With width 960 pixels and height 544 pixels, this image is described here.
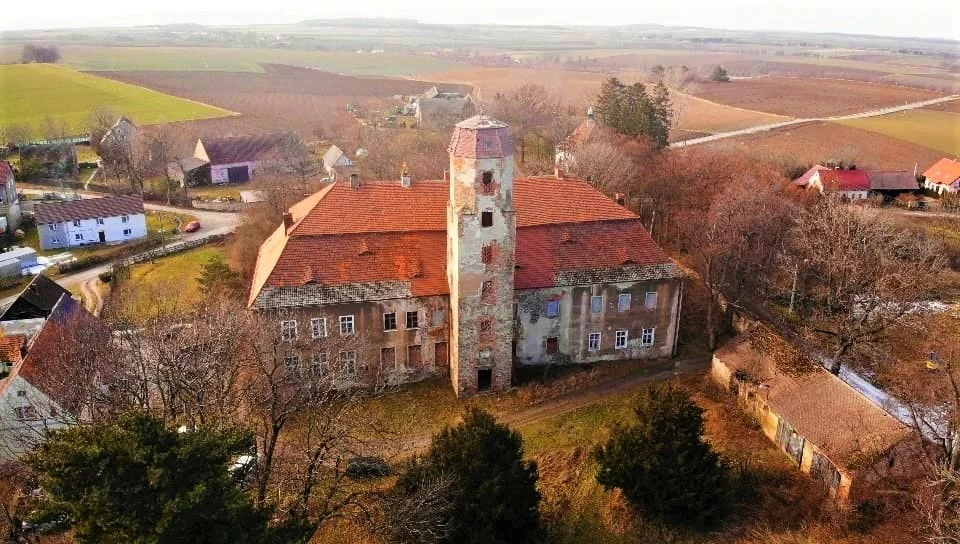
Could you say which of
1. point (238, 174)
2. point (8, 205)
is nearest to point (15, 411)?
point (8, 205)

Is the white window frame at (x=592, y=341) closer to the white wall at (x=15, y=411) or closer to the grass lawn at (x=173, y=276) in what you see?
the grass lawn at (x=173, y=276)

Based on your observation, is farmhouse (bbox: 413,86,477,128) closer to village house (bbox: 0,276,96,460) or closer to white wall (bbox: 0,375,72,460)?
village house (bbox: 0,276,96,460)

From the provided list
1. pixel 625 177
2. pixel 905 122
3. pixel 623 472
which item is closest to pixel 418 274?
pixel 623 472

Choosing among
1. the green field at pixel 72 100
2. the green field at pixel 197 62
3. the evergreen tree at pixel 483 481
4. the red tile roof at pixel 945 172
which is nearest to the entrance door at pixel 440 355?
the evergreen tree at pixel 483 481

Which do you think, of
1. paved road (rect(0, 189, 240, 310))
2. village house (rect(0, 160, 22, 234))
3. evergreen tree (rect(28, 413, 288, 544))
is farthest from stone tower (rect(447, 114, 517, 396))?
village house (rect(0, 160, 22, 234))

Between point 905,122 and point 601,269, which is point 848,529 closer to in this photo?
point 601,269

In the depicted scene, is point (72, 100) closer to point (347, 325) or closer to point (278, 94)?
point (278, 94)

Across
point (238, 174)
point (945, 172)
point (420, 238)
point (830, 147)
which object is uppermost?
point (420, 238)
